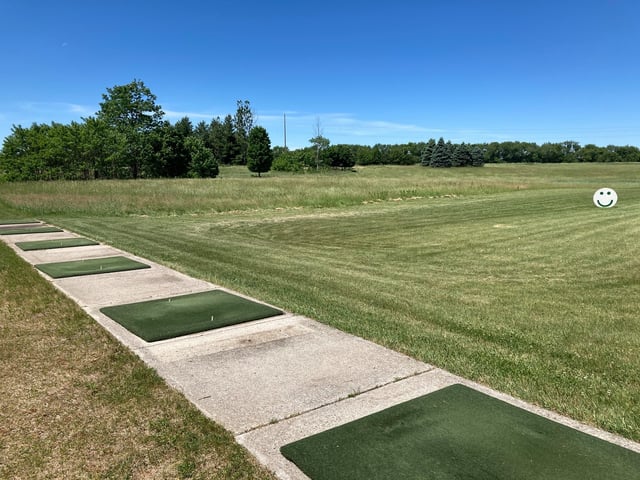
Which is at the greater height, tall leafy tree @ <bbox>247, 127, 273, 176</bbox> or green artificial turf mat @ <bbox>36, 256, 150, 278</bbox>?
tall leafy tree @ <bbox>247, 127, 273, 176</bbox>

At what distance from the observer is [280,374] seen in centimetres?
378

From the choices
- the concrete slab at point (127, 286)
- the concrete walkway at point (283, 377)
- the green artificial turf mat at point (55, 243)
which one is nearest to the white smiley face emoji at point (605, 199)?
the concrete slab at point (127, 286)

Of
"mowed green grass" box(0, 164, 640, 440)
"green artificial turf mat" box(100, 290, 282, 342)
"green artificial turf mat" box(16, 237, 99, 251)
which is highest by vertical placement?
"green artificial turf mat" box(16, 237, 99, 251)

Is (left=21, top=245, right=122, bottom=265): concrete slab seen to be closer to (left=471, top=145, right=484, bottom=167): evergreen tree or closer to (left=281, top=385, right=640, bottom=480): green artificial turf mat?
(left=281, top=385, right=640, bottom=480): green artificial turf mat

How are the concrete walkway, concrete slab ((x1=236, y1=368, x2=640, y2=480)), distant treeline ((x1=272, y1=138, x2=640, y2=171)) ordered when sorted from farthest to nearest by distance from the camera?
distant treeline ((x1=272, y1=138, x2=640, y2=171)) → the concrete walkway → concrete slab ((x1=236, y1=368, x2=640, y2=480))

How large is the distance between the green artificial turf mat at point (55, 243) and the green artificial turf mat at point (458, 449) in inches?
395

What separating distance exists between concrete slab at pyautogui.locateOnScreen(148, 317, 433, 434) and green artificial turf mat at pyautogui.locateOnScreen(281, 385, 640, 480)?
1.51 feet

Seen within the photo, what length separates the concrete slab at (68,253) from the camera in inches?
354

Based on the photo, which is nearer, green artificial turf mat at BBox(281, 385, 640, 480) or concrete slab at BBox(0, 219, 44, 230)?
green artificial turf mat at BBox(281, 385, 640, 480)

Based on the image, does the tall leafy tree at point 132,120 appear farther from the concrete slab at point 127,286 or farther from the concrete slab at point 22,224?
the concrete slab at point 127,286

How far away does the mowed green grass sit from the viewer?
12.7ft

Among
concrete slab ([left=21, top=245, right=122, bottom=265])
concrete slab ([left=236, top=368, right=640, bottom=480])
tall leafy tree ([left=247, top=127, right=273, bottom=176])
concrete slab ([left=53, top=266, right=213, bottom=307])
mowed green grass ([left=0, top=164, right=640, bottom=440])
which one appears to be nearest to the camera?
concrete slab ([left=236, top=368, right=640, bottom=480])

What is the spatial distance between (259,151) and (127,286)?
61048 mm

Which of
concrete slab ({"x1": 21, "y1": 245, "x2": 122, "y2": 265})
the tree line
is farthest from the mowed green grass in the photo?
the tree line
